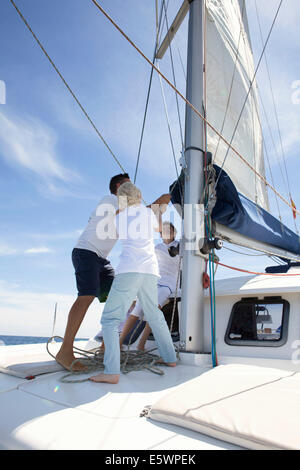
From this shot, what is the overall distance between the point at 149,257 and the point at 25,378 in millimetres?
1106

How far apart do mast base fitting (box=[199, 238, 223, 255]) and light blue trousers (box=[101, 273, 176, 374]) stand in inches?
26.7

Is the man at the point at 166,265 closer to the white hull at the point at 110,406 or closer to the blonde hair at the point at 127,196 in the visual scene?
the white hull at the point at 110,406

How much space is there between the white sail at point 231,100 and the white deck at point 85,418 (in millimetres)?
2389

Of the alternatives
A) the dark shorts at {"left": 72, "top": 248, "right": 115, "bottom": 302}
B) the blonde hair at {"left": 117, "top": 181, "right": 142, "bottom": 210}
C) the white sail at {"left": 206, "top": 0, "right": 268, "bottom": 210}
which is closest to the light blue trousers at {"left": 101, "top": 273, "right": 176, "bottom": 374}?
the dark shorts at {"left": 72, "top": 248, "right": 115, "bottom": 302}

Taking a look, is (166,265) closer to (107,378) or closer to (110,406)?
(107,378)

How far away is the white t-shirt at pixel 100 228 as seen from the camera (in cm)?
244

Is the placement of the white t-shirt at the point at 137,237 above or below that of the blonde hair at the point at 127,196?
below

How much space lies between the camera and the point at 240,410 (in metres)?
1.15

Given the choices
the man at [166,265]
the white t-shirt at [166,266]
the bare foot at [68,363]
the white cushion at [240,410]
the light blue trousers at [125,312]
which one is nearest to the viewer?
the white cushion at [240,410]

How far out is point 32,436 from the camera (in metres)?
1.04

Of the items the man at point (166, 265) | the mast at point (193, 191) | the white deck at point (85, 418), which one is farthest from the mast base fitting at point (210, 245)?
the white deck at point (85, 418)

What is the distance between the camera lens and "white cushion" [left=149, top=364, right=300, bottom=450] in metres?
0.98

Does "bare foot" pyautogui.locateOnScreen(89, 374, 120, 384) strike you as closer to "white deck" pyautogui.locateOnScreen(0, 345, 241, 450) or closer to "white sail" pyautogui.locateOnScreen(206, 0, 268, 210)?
"white deck" pyautogui.locateOnScreen(0, 345, 241, 450)
